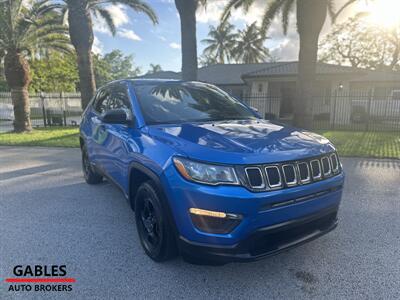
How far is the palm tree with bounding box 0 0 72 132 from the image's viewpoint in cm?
1280

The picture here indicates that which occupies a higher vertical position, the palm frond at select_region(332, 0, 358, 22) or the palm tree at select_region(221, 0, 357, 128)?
the palm frond at select_region(332, 0, 358, 22)

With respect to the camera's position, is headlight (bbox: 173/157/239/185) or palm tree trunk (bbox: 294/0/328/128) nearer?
headlight (bbox: 173/157/239/185)

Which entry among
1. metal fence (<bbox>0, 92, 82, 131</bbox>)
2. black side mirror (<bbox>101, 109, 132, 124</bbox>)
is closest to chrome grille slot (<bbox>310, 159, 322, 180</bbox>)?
black side mirror (<bbox>101, 109, 132, 124</bbox>)

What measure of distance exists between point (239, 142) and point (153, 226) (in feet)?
4.12

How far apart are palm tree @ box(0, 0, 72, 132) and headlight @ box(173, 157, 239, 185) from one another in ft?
47.2

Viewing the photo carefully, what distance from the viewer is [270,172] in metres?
2.14

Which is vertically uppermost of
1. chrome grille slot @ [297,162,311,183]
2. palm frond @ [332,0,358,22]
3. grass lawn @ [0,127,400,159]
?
palm frond @ [332,0,358,22]

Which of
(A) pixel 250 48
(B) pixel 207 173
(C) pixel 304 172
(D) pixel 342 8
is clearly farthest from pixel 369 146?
(A) pixel 250 48

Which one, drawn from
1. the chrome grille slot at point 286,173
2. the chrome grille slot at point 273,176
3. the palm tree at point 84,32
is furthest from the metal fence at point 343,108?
the chrome grille slot at point 273,176

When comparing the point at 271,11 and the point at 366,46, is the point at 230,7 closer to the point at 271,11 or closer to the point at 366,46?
the point at 271,11

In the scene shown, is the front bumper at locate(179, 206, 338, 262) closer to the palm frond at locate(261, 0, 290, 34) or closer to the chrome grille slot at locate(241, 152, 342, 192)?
the chrome grille slot at locate(241, 152, 342, 192)

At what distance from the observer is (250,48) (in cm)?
4031

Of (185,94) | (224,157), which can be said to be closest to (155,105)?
(185,94)

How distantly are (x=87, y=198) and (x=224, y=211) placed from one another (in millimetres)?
3351
